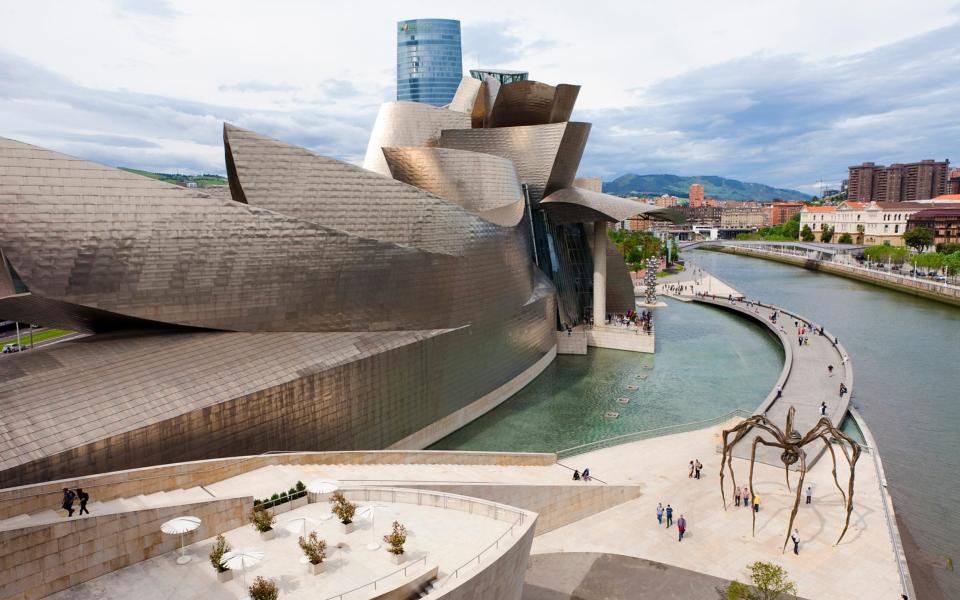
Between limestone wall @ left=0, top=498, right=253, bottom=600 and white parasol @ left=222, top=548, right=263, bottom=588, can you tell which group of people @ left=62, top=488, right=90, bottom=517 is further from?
white parasol @ left=222, top=548, right=263, bottom=588

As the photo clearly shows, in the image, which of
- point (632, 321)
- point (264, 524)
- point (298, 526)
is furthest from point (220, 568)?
point (632, 321)

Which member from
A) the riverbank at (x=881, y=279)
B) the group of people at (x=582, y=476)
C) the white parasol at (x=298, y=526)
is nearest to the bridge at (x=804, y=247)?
the riverbank at (x=881, y=279)

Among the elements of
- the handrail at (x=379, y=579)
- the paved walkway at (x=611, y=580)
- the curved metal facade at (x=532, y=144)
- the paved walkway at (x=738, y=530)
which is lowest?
the paved walkway at (x=611, y=580)

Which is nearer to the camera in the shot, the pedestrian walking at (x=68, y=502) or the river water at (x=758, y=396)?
the pedestrian walking at (x=68, y=502)

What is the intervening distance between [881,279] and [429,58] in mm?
109332

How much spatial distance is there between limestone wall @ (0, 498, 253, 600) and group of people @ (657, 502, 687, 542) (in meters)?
12.1

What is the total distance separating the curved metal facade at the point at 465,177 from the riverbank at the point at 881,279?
5650 centimetres

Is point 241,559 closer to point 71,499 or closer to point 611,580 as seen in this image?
point 71,499

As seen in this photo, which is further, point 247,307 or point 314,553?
point 247,307

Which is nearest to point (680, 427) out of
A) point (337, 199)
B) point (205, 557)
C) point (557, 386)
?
point (557, 386)

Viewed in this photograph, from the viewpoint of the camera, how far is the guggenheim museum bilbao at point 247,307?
1446 cm

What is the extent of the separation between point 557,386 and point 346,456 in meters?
16.5

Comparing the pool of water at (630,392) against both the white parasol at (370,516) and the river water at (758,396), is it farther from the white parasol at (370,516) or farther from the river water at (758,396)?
the white parasol at (370,516)

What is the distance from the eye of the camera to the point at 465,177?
96.0 ft
